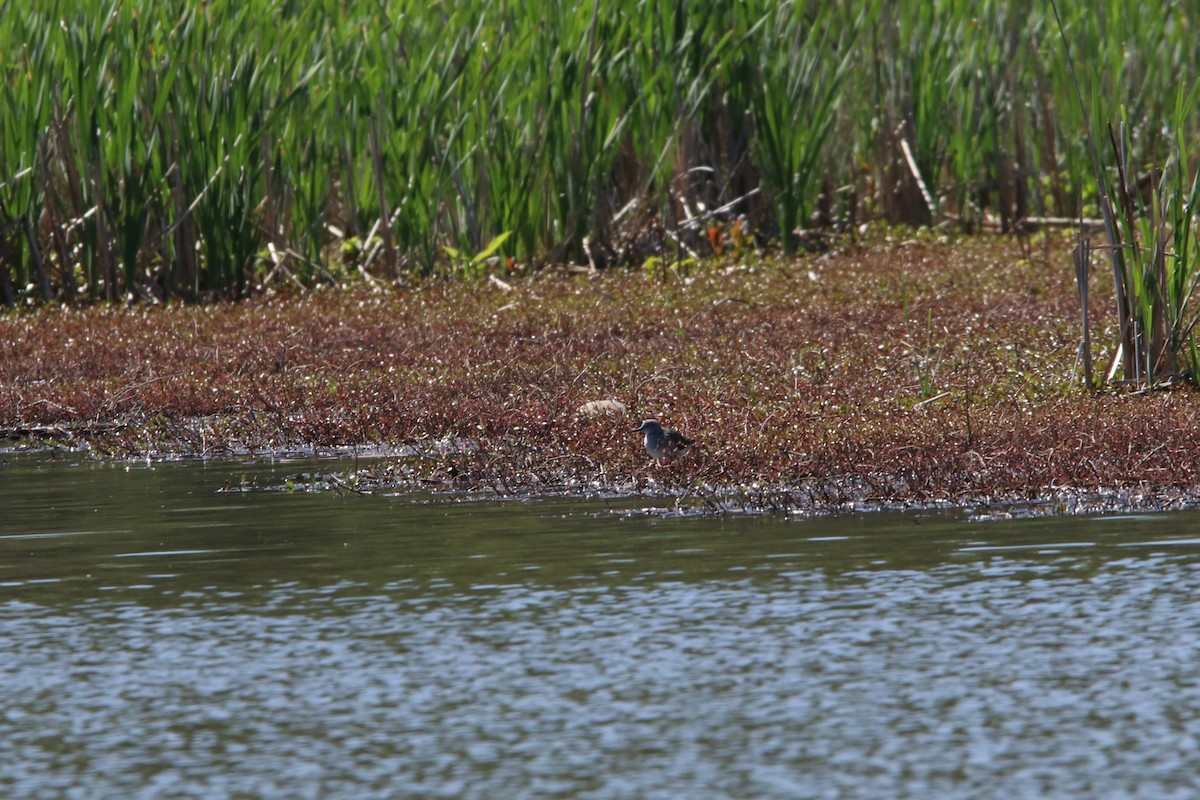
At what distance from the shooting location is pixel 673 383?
991 centimetres

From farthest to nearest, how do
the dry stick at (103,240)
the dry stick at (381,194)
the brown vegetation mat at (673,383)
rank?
the dry stick at (381,194), the dry stick at (103,240), the brown vegetation mat at (673,383)

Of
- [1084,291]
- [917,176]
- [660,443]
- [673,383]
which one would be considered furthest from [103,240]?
[1084,291]

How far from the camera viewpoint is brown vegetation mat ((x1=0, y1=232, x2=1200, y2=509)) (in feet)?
23.7

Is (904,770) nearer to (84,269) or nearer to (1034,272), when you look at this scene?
(1034,272)

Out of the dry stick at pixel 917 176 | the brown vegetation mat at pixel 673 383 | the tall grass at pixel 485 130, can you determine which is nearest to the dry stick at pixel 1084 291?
the brown vegetation mat at pixel 673 383

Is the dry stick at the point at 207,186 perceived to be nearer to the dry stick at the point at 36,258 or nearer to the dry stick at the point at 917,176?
the dry stick at the point at 36,258

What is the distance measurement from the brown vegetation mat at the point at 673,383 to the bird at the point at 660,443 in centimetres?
8

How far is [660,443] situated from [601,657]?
9.33 feet

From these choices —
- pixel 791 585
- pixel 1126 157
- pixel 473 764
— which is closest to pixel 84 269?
pixel 1126 157

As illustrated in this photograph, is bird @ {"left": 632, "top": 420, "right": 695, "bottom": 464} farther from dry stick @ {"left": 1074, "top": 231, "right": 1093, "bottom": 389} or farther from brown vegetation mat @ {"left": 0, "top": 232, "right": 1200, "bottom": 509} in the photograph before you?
dry stick @ {"left": 1074, "top": 231, "right": 1093, "bottom": 389}

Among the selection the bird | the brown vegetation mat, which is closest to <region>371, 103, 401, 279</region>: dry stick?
the brown vegetation mat

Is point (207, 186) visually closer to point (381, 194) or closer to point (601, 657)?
point (381, 194)

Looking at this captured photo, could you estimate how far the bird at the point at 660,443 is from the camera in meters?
7.64

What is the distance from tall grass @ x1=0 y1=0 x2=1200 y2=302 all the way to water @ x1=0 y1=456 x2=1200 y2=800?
25.4ft
